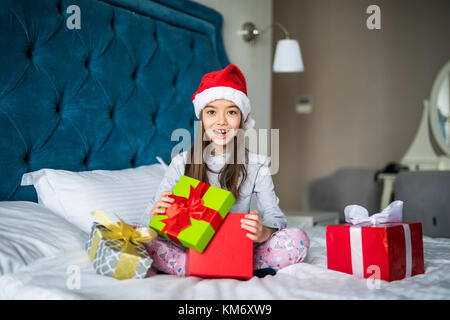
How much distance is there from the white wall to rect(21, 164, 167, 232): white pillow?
3.72 feet

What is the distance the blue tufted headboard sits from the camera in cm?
129

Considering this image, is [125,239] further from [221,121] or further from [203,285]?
[221,121]

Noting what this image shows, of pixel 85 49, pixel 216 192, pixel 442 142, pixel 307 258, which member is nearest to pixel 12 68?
pixel 85 49

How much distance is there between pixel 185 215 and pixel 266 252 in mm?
273

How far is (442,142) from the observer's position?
9.14ft

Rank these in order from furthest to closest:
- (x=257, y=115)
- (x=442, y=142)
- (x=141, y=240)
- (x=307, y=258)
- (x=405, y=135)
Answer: (x=405, y=135)
(x=442, y=142)
(x=257, y=115)
(x=307, y=258)
(x=141, y=240)

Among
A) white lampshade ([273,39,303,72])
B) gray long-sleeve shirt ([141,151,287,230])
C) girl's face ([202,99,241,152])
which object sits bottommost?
gray long-sleeve shirt ([141,151,287,230])

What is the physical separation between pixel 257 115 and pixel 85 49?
1193 millimetres

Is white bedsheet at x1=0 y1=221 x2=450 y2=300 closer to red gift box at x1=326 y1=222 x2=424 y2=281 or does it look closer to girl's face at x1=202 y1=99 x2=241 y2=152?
red gift box at x1=326 y1=222 x2=424 y2=281

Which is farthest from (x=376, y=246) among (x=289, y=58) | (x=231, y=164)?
(x=289, y=58)

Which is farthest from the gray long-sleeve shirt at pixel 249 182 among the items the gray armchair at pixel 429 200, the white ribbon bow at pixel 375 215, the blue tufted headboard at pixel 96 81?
the gray armchair at pixel 429 200

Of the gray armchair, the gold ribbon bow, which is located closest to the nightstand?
the gray armchair

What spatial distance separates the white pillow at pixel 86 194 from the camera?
1.26 m
